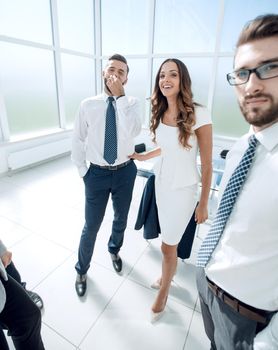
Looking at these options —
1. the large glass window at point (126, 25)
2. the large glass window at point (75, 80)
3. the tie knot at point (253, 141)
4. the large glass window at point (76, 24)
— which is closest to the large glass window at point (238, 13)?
the large glass window at point (126, 25)

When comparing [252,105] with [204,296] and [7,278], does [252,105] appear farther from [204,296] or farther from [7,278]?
[7,278]

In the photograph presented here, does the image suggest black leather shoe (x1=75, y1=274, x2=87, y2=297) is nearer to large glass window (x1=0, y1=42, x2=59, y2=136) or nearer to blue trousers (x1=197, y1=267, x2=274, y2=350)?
blue trousers (x1=197, y1=267, x2=274, y2=350)

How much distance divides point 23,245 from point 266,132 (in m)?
2.38

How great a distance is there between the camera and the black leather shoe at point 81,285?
5.45 ft

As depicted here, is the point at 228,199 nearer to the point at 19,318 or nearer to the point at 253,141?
the point at 253,141

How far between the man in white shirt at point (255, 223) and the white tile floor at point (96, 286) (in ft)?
2.64

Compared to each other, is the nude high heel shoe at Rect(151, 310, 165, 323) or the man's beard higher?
the man's beard

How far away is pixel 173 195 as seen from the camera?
4.39ft

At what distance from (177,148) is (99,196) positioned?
2.32ft

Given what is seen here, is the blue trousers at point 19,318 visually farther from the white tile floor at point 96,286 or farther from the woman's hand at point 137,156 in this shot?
the woman's hand at point 137,156

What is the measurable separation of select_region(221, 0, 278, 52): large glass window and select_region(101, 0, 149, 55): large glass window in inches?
68.5

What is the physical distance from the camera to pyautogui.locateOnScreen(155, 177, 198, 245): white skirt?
1.33m

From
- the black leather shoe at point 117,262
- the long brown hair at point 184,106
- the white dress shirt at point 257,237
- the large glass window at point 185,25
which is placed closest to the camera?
the white dress shirt at point 257,237

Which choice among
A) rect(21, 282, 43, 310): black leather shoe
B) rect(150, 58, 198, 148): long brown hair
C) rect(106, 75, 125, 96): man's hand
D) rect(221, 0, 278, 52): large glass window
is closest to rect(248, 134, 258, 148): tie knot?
rect(150, 58, 198, 148): long brown hair
